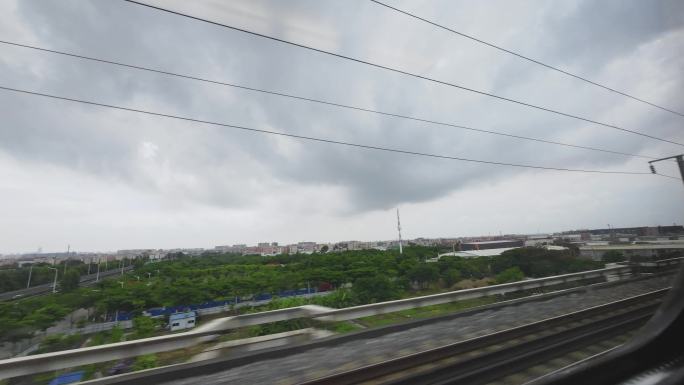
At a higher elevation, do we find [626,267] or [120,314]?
[626,267]

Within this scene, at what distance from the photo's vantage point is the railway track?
3865 millimetres

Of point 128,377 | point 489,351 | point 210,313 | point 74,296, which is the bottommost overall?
point 210,313

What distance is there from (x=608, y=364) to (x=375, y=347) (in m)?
4.13

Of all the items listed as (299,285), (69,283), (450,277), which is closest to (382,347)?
(450,277)

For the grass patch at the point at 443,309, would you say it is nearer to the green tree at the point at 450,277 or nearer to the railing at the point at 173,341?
the railing at the point at 173,341

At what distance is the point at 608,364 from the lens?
1.77 m

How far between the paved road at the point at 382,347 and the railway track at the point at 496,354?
1.83 ft

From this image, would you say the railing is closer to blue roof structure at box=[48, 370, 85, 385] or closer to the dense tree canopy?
blue roof structure at box=[48, 370, 85, 385]

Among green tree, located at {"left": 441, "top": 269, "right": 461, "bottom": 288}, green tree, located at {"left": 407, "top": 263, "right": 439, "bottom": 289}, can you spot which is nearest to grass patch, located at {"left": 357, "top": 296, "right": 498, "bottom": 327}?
green tree, located at {"left": 441, "top": 269, "right": 461, "bottom": 288}

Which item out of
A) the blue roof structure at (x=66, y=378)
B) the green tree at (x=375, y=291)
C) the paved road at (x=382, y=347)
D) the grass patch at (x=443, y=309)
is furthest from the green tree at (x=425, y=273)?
the blue roof structure at (x=66, y=378)

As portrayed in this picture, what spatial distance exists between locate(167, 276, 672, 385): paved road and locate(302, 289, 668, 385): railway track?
1.83 feet

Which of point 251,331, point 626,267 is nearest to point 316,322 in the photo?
point 251,331

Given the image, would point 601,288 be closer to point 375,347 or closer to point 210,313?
point 375,347

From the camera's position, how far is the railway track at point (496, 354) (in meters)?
3.87
